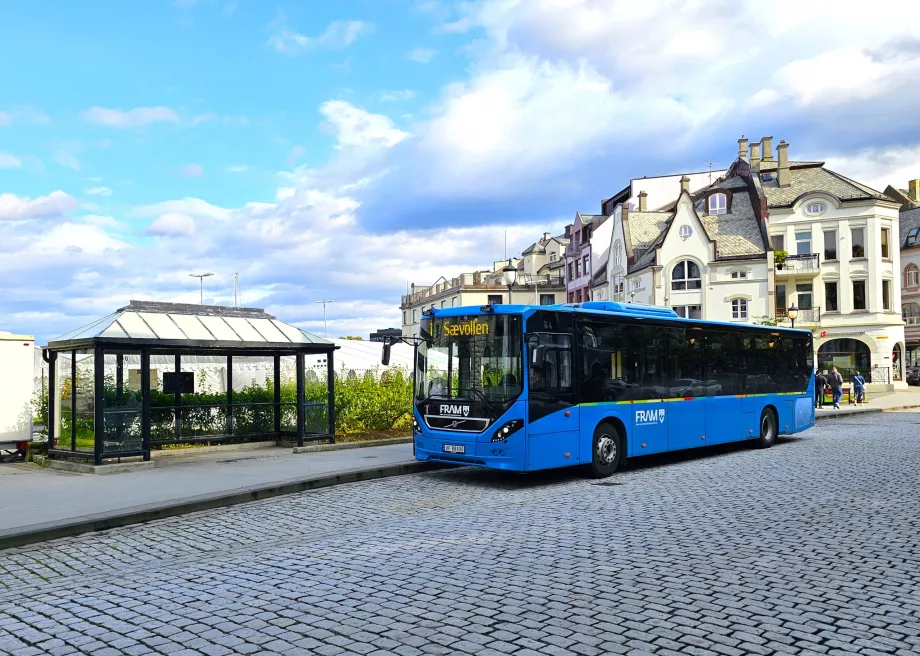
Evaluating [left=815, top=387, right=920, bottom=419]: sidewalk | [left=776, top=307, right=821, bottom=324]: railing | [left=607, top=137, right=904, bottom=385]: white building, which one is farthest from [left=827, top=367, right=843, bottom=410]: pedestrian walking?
[left=776, top=307, right=821, bottom=324]: railing

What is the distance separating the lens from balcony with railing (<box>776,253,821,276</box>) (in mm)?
55156

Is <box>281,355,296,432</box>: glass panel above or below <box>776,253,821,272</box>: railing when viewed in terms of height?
below

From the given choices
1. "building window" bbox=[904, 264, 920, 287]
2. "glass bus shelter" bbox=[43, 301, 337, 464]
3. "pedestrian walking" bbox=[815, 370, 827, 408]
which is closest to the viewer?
"glass bus shelter" bbox=[43, 301, 337, 464]

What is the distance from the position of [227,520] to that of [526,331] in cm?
537

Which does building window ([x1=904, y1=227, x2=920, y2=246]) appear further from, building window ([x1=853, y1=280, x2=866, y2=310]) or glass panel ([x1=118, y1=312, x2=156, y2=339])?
glass panel ([x1=118, y1=312, x2=156, y2=339])

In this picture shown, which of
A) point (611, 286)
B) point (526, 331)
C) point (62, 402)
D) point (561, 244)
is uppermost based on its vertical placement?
point (561, 244)

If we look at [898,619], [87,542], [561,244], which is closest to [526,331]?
[87,542]

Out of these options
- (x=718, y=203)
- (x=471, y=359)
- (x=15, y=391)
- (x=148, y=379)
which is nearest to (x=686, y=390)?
(x=471, y=359)

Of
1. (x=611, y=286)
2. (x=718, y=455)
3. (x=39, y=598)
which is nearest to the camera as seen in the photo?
(x=39, y=598)

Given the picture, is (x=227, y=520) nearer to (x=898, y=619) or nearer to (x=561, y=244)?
(x=898, y=619)

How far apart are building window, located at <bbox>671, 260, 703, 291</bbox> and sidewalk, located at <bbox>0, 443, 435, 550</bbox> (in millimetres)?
42873

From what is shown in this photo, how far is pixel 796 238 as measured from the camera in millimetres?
56656

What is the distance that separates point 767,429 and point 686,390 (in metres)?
4.60

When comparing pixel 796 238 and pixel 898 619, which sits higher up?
pixel 796 238
